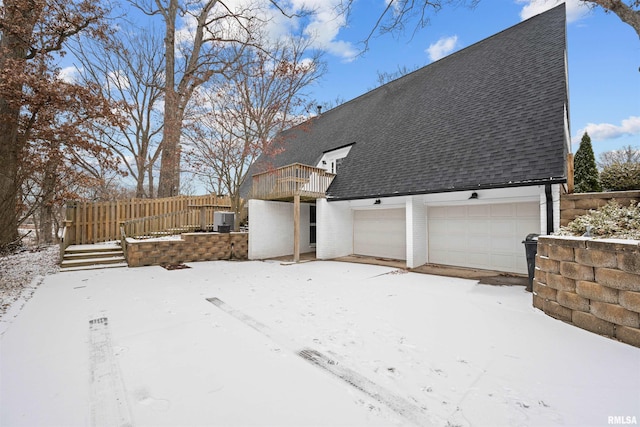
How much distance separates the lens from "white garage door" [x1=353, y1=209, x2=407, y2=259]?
1031 cm

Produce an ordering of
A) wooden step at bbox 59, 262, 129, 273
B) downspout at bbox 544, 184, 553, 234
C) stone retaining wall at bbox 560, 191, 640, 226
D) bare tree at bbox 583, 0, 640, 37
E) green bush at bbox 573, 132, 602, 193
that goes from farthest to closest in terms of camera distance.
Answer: green bush at bbox 573, 132, 602, 193
wooden step at bbox 59, 262, 129, 273
downspout at bbox 544, 184, 553, 234
bare tree at bbox 583, 0, 640, 37
stone retaining wall at bbox 560, 191, 640, 226

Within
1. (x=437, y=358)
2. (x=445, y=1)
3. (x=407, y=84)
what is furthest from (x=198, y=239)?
(x=407, y=84)

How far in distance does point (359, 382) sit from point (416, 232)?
691 cm

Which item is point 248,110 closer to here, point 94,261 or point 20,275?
point 94,261

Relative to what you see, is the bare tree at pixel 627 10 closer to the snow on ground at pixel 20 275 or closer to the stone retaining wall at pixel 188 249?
the stone retaining wall at pixel 188 249

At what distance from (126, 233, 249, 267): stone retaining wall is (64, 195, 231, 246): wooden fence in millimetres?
2382

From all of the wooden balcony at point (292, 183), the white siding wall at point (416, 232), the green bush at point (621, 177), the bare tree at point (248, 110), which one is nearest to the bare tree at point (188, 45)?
the bare tree at point (248, 110)

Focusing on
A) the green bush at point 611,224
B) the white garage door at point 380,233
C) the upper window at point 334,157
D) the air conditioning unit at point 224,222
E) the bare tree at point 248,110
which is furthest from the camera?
the upper window at point 334,157

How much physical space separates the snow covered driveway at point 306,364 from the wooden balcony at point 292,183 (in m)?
5.58

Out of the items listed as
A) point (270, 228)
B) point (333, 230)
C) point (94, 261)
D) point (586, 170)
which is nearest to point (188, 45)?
point (270, 228)

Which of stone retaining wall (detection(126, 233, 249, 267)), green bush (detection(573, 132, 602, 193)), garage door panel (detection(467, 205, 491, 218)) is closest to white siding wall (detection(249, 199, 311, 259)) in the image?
stone retaining wall (detection(126, 233, 249, 267))

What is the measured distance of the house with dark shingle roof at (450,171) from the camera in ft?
23.7

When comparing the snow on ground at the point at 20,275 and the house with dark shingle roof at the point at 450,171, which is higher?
the house with dark shingle roof at the point at 450,171

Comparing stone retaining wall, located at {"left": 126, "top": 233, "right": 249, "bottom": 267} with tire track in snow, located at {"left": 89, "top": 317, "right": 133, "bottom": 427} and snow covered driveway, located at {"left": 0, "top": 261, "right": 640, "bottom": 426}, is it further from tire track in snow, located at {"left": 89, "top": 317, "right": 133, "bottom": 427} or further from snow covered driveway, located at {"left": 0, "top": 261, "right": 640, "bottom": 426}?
tire track in snow, located at {"left": 89, "top": 317, "right": 133, "bottom": 427}
